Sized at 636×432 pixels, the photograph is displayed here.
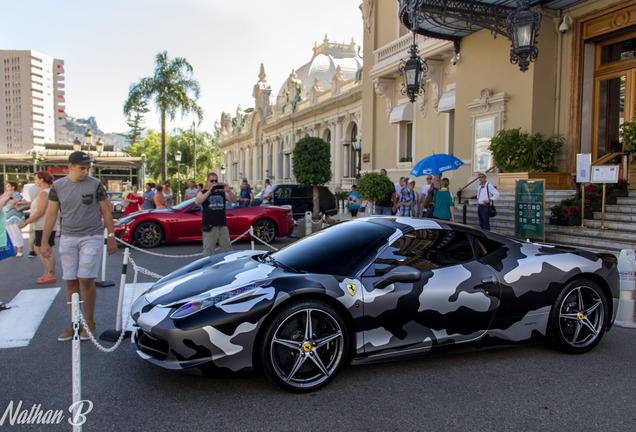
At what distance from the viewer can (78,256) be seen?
501 centimetres

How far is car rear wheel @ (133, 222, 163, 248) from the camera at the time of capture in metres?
12.1

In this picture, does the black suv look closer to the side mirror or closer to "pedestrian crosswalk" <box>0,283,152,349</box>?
"pedestrian crosswalk" <box>0,283,152,349</box>

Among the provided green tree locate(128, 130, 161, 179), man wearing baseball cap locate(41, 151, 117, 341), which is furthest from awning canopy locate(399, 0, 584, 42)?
green tree locate(128, 130, 161, 179)

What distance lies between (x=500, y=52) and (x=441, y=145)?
5000mm

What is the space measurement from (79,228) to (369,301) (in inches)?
122

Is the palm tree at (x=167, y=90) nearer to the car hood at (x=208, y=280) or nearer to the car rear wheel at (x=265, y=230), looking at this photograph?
the car rear wheel at (x=265, y=230)

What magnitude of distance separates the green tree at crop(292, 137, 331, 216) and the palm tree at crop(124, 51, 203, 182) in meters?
17.2

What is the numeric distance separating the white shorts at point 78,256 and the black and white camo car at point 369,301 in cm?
99

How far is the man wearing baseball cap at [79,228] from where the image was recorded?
16.2ft

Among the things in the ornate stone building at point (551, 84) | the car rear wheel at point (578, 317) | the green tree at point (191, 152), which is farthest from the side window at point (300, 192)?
the green tree at point (191, 152)

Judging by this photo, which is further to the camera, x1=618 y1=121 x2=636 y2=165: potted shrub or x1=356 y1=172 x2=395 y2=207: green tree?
x1=356 y1=172 x2=395 y2=207: green tree

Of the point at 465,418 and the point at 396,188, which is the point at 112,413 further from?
the point at 396,188

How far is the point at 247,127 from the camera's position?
5772cm

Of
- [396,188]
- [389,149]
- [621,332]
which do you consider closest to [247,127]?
[389,149]
